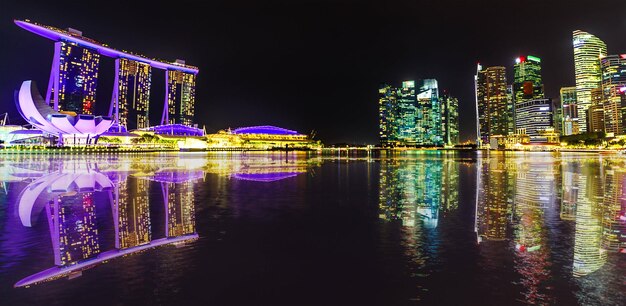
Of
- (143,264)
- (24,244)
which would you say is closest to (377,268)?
(143,264)

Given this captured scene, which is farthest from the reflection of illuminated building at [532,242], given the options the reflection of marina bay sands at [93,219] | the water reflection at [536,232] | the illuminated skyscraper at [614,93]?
the illuminated skyscraper at [614,93]

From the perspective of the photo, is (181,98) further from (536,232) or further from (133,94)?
(536,232)

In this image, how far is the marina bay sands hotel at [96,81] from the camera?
387ft

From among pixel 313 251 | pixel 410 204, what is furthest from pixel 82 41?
pixel 313 251

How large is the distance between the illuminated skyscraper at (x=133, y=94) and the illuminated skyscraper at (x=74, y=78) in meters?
20.1

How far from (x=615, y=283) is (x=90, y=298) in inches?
277

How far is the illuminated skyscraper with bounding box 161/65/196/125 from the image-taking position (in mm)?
188125

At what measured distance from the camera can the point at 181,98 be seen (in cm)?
19425

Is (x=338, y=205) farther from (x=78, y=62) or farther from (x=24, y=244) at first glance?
(x=78, y=62)

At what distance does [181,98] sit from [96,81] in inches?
2167

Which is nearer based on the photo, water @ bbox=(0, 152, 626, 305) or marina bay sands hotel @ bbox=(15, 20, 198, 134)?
water @ bbox=(0, 152, 626, 305)

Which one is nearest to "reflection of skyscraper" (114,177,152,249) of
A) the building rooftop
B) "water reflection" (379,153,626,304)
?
"water reflection" (379,153,626,304)

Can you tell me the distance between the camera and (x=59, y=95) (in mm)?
123500

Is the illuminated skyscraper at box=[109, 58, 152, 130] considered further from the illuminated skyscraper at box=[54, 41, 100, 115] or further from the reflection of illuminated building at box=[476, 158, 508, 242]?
the reflection of illuminated building at box=[476, 158, 508, 242]
